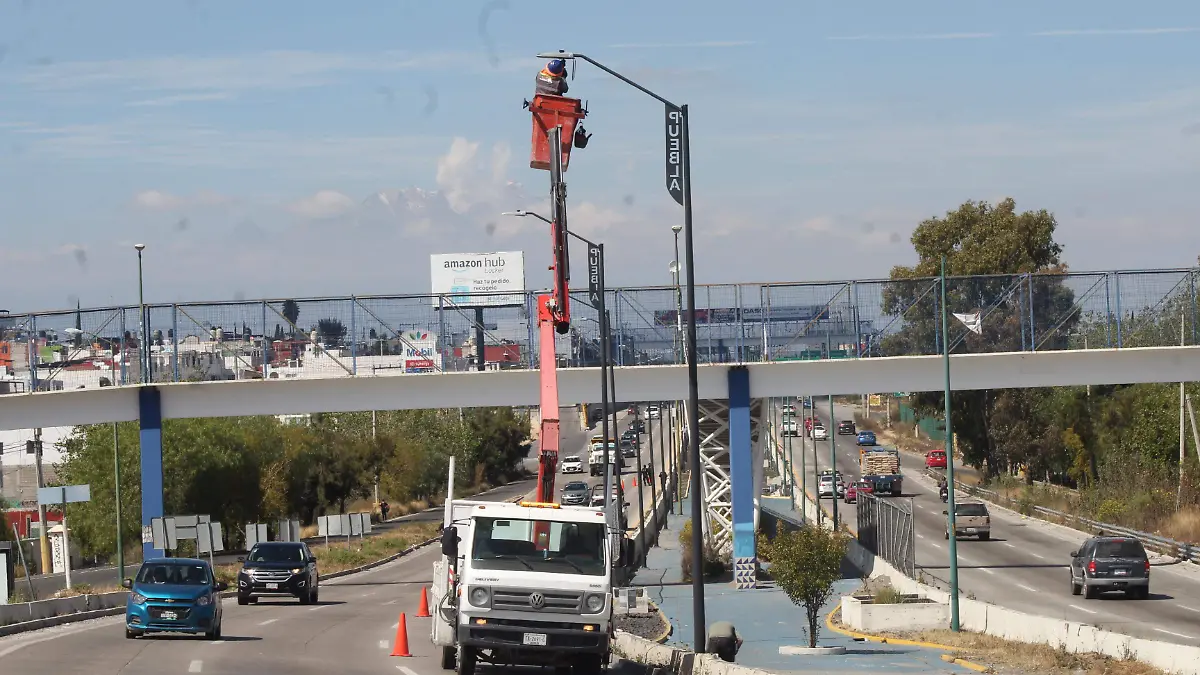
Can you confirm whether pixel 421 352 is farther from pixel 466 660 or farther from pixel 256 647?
pixel 466 660

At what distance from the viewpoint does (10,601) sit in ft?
125

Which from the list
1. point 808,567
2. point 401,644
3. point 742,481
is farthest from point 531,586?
point 742,481

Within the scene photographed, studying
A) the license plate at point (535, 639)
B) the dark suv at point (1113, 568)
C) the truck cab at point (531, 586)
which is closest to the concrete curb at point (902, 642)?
the dark suv at point (1113, 568)

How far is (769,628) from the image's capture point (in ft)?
133

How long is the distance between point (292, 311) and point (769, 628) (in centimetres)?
1876

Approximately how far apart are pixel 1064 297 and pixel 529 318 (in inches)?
680

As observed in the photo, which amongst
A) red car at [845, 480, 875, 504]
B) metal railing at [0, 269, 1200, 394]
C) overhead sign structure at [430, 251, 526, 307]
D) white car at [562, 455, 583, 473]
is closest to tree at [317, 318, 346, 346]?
metal railing at [0, 269, 1200, 394]

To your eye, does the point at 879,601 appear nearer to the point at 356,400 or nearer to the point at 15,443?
the point at 356,400

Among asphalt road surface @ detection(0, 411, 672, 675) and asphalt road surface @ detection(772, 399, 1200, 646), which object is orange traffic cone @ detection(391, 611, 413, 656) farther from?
asphalt road surface @ detection(772, 399, 1200, 646)

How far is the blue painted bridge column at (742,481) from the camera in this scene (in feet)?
164

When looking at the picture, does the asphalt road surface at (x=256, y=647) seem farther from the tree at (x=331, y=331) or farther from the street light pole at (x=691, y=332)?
the tree at (x=331, y=331)

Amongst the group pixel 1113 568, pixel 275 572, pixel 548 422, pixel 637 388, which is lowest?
pixel 1113 568

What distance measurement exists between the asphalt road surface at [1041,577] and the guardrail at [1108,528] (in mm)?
568

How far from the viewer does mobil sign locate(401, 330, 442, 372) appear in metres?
48.9
